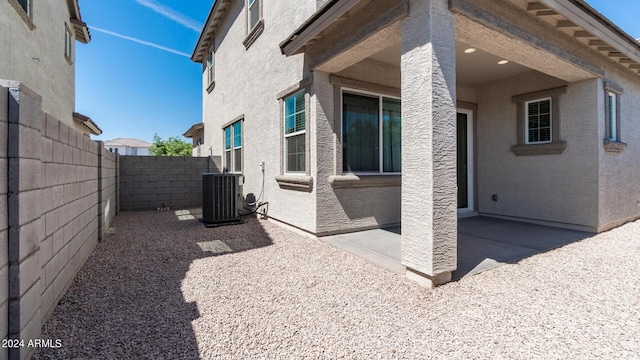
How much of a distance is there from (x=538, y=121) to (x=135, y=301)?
851cm

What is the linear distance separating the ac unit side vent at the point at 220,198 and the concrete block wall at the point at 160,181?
3.68 m

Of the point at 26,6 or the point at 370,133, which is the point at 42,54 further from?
the point at 370,133

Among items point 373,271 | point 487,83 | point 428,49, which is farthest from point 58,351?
point 487,83

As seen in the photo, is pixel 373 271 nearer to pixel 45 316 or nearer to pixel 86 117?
pixel 45 316

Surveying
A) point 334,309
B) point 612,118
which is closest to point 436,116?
point 334,309

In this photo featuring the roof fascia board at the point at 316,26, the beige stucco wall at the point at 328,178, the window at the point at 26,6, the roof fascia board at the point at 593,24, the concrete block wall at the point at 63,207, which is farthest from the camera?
the window at the point at 26,6

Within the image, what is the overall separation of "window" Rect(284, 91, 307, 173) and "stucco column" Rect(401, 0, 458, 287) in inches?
109

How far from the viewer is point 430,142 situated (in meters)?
3.14

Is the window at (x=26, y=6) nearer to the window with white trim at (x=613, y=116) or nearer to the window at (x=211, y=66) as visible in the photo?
the window at (x=211, y=66)

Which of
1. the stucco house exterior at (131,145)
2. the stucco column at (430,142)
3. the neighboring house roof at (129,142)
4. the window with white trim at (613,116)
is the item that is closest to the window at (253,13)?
the stucco column at (430,142)

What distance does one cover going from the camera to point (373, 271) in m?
3.79

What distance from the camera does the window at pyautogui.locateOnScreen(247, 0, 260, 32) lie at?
8.04 metres

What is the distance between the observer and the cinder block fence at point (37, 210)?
69.6 inches

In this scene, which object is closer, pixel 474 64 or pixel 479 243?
pixel 479 243
